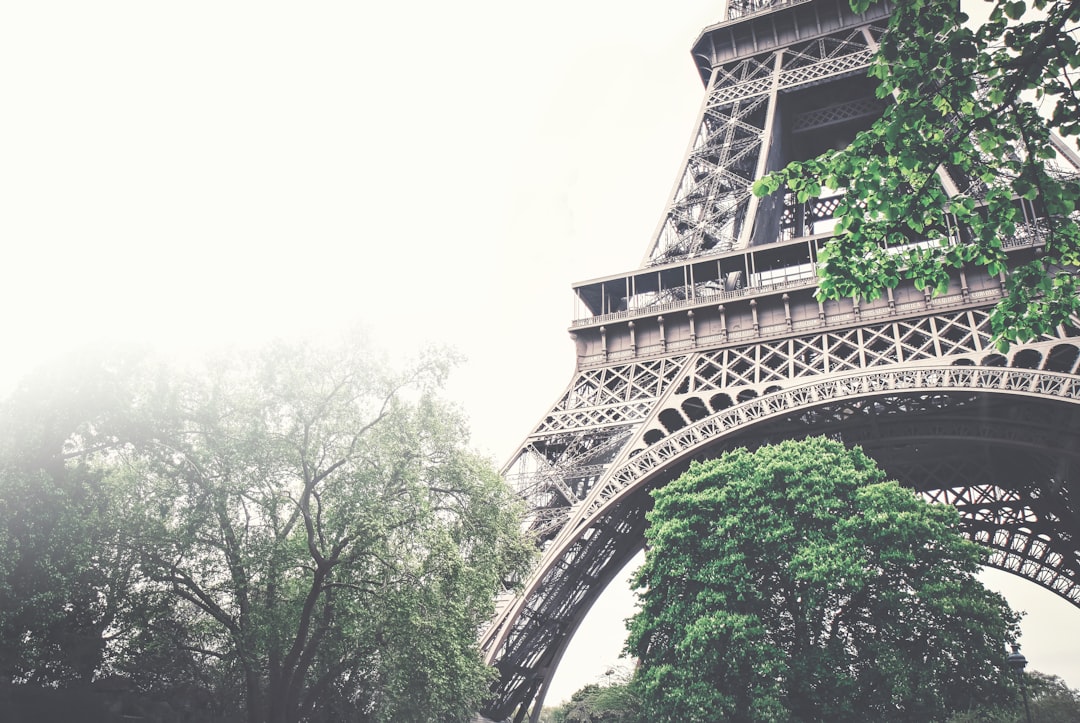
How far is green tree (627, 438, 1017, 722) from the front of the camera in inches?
579

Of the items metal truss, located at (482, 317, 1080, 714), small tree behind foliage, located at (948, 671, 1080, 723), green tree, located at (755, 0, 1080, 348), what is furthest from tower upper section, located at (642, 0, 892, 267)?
small tree behind foliage, located at (948, 671, 1080, 723)

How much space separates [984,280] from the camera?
20.7 metres

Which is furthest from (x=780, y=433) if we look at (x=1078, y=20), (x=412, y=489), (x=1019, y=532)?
(x=1078, y=20)

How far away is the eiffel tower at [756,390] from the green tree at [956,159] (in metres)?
8.16

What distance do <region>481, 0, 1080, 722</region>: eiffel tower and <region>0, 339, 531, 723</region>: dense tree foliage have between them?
4739 millimetres

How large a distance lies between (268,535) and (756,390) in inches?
588

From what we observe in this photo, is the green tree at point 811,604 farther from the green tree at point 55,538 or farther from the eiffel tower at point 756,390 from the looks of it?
the green tree at point 55,538

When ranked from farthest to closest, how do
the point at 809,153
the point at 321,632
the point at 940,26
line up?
the point at 809,153 < the point at 321,632 < the point at 940,26

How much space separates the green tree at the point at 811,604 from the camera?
14703 mm

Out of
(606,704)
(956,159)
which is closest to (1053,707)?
(606,704)

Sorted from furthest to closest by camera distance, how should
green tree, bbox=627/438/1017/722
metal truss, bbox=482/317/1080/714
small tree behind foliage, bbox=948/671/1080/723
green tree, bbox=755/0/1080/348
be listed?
small tree behind foliage, bbox=948/671/1080/723 → metal truss, bbox=482/317/1080/714 → green tree, bbox=627/438/1017/722 → green tree, bbox=755/0/1080/348

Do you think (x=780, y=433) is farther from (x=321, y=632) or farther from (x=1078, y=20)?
(x=1078, y=20)

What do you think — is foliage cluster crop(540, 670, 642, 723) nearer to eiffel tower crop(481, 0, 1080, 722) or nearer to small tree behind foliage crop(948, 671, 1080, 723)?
eiffel tower crop(481, 0, 1080, 722)

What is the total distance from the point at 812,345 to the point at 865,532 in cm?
778
